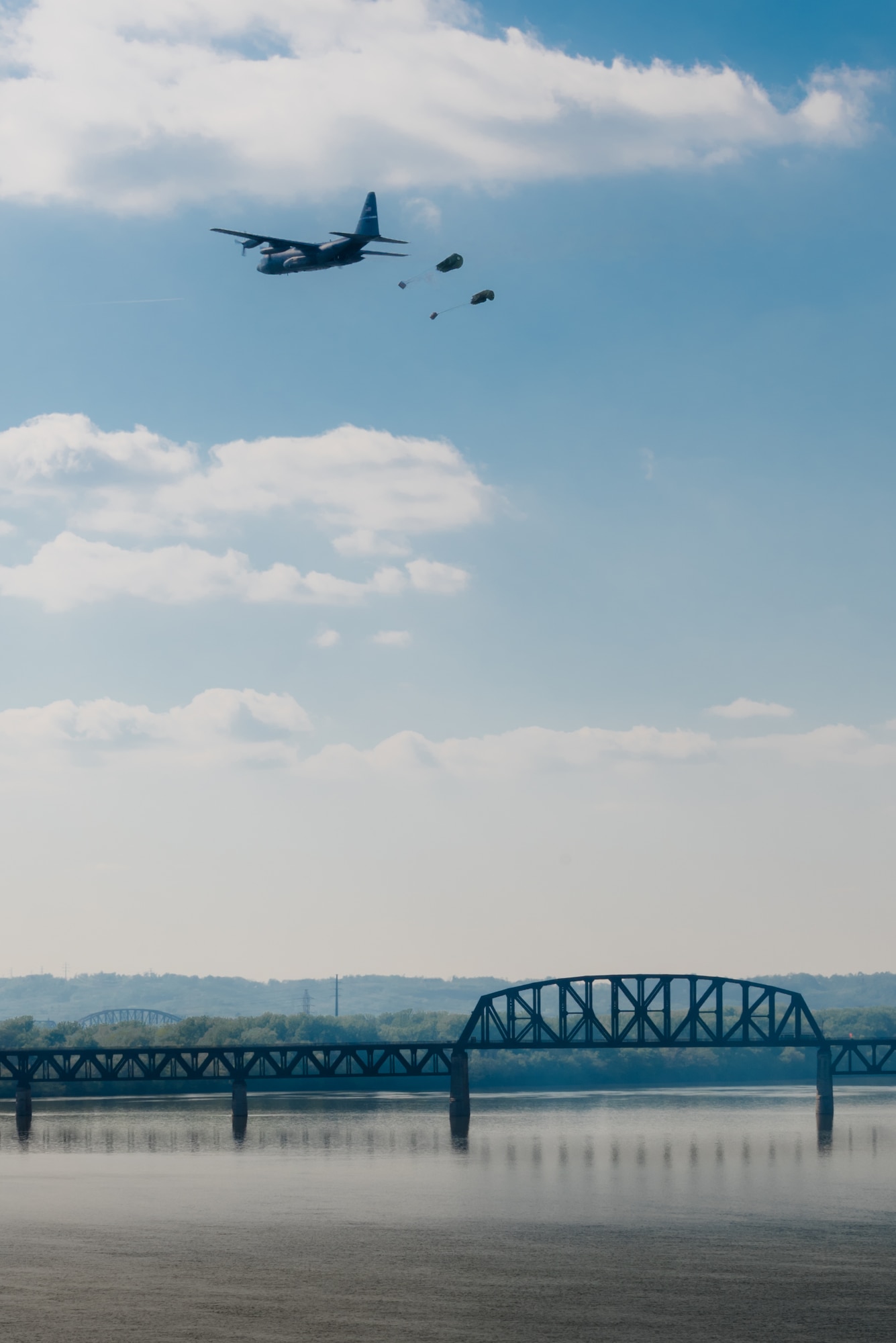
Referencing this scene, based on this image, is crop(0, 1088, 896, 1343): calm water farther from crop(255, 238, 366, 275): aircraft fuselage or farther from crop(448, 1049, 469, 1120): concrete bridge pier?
crop(255, 238, 366, 275): aircraft fuselage

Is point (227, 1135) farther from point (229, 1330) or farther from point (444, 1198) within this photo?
point (229, 1330)

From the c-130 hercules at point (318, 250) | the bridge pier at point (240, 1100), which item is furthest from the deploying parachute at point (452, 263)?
the bridge pier at point (240, 1100)

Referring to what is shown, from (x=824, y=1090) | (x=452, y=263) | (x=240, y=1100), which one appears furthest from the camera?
(x=824, y=1090)

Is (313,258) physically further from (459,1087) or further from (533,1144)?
(459,1087)

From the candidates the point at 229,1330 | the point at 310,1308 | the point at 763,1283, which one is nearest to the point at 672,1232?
the point at 763,1283

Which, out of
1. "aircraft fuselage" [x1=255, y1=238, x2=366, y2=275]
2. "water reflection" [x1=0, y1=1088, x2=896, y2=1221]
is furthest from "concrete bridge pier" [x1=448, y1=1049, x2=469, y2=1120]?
"aircraft fuselage" [x1=255, y1=238, x2=366, y2=275]

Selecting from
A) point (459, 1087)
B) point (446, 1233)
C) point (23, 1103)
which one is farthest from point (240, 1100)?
point (446, 1233)
